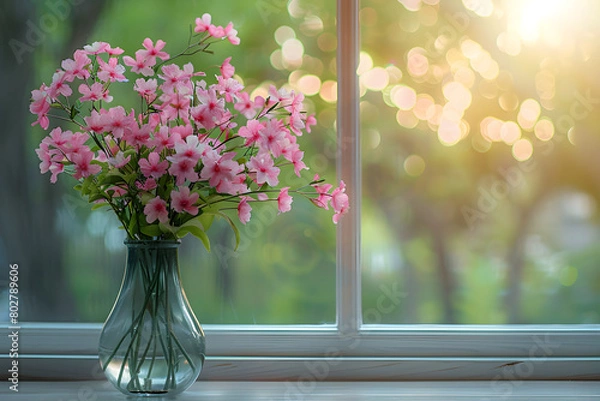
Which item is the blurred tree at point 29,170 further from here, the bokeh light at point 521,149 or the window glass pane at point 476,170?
the bokeh light at point 521,149

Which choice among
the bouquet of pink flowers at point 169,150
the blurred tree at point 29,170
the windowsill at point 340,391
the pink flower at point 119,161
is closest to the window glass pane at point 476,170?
the windowsill at point 340,391

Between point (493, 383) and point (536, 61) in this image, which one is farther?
point (536, 61)

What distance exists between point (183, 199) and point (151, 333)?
0.82ft

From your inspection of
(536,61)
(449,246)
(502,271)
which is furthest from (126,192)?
(536,61)

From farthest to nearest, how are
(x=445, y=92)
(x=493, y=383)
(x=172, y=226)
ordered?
(x=445, y=92) < (x=493, y=383) < (x=172, y=226)

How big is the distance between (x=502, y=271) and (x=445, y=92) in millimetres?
413

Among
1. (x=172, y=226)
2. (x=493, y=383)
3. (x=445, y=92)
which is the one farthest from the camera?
(x=445, y=92)

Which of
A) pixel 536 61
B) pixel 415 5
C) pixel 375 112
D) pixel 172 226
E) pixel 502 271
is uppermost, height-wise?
pixel 415 5

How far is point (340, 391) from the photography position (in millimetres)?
1229

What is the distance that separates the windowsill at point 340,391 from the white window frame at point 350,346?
28 millimetres

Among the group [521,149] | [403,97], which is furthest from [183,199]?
[521,149]

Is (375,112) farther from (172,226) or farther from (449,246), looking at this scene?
(172,226)

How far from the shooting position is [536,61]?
1.40 metres

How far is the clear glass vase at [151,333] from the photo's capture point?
3.57 feet
